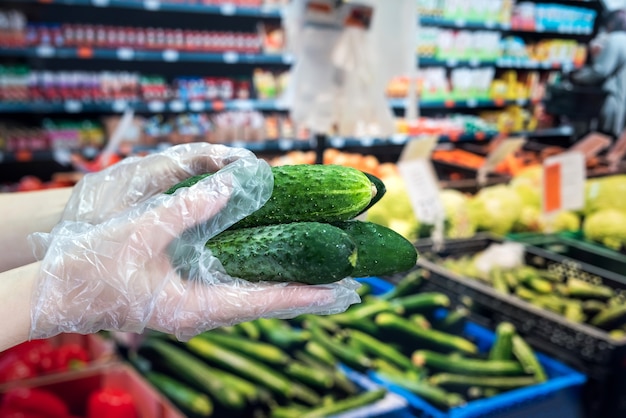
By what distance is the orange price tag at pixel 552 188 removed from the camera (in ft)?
7.97

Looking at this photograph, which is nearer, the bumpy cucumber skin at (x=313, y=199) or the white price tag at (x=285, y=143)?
the bumpy cucumber skin at (x=313, y=199)

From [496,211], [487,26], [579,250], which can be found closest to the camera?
[579,250]

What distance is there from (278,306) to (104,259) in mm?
229

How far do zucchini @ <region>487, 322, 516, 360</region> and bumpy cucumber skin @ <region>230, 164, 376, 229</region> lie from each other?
1057mm

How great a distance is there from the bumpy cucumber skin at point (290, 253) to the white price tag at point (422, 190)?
1.35m

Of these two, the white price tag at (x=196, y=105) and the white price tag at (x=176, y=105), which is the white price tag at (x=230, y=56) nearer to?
the white price tag at (x=196, y=105)

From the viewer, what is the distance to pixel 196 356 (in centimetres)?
183

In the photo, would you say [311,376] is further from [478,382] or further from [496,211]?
[496,211]

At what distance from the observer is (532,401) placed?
5.48ft

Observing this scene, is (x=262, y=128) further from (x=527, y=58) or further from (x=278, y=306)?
(x=278, y=306)

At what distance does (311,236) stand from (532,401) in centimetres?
118

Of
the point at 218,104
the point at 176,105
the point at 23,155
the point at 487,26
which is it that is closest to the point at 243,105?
the point at 218,104

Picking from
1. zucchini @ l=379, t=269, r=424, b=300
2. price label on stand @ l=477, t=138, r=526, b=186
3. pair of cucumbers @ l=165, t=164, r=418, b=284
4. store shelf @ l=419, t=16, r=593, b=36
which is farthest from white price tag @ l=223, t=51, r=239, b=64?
pair of cucumbers @ l=165, t=164, r=418, b=284

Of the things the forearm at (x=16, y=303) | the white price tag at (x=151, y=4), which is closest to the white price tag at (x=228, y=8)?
the white price tag at (x=151, y=4)
